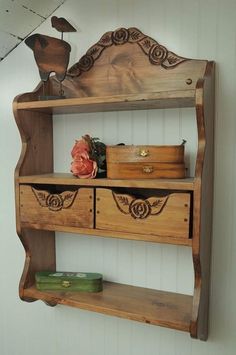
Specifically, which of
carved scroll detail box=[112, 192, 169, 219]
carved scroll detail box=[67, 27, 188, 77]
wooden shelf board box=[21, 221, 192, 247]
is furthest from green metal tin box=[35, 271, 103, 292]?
carved scroll detail box=[67, 27, 188, 77]

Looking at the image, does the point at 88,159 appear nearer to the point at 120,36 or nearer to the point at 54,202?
the point at 54,202

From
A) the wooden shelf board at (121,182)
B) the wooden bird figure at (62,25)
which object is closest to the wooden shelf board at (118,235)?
the wooden shelf board at (121,182)

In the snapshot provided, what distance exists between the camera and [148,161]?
3.21 ft

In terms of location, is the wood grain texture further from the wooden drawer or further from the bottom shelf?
the wooden drawer

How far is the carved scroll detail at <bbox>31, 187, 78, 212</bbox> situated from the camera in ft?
3.47

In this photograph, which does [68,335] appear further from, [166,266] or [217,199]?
[217,199]

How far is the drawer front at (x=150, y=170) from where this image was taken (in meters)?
0.98

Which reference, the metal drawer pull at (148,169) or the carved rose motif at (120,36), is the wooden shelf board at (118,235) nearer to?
the metal drawer pull at (148,169)

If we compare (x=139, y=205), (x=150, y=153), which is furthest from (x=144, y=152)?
(x=139, y=205)

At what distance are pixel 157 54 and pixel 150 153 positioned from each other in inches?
14.1

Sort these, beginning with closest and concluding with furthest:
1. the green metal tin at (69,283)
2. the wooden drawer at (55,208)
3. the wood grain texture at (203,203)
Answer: the wood grain texture at (203,203)
the wooden drawer at (55,208)
the green metal tin at (69,283)

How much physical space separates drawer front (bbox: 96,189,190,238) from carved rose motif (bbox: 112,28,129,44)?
531mm

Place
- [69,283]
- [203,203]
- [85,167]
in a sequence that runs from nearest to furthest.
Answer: [203,203] → [85,167] → [69,283]

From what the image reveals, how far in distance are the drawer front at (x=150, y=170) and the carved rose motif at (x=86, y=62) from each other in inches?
16.2
